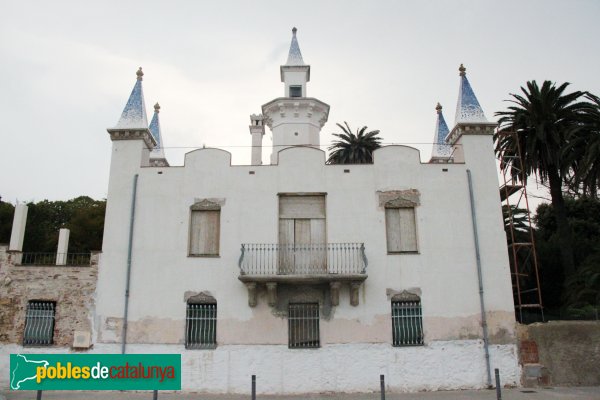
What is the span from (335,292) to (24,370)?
32.4 ft

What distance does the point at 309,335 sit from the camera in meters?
18.9

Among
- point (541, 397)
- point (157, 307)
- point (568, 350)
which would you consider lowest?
point (541, 397)

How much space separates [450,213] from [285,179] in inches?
252

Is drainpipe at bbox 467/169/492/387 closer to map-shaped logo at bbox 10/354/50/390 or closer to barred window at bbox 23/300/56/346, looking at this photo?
map-shaped logo at bbox 10/354/50/390

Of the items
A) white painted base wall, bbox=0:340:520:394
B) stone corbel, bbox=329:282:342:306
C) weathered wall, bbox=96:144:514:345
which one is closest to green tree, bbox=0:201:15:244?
white painted base wall, bbox=0:340:520:394

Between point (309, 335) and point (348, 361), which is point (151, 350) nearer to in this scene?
point (309, 335)

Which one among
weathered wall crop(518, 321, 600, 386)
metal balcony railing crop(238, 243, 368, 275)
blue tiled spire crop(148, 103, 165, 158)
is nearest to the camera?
weathered wall crop(518, 321, 600, 386)

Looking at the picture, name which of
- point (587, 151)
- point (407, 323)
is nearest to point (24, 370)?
point (407, 323)

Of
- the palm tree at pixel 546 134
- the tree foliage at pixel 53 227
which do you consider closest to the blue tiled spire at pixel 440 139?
the palm tree at pixel 546 134

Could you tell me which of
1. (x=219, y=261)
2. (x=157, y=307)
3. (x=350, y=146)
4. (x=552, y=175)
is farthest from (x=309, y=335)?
(x=350, y=146)

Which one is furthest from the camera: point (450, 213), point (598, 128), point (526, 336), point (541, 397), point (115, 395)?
point (598, 128)

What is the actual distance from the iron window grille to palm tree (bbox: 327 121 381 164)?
87.2 ft

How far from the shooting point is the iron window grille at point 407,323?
740 inches

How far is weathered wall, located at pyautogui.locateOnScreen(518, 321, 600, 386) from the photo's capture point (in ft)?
59.4
